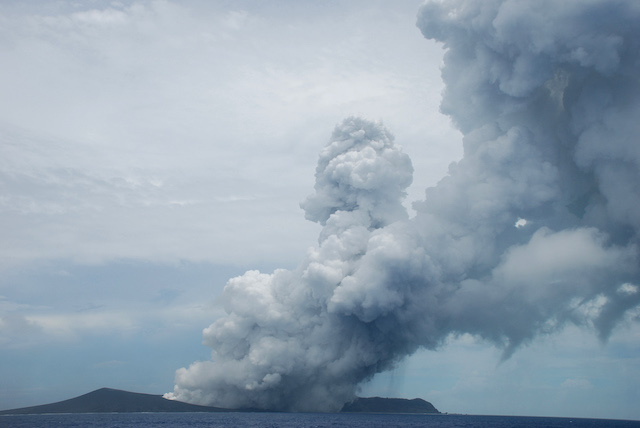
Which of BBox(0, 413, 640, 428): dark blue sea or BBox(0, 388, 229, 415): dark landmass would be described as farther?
BBox(0, 388, 229, 415): dark landmass

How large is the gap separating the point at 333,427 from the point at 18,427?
193ft

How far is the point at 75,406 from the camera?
193 m

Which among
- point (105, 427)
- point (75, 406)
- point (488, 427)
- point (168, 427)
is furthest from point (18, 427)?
point (75, 406)

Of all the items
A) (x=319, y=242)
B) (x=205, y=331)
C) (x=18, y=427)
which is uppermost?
(x=319, y=242)

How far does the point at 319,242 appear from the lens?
301 feet

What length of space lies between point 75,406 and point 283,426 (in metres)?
143

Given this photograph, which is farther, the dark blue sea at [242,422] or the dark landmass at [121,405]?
the dark landmass at [121,405]

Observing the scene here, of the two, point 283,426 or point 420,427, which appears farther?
point 420,427

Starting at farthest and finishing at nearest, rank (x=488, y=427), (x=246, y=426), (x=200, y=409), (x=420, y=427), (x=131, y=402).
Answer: (x=131, y=402) < (x=200, y=409) < (x=488, y=427) < (x=420, y=427) < (x=246, y=426)

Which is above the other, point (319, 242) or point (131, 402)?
point (319, 242)

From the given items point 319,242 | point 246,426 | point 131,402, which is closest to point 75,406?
point 131,402

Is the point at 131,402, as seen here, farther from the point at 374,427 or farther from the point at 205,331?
the point at 374,427

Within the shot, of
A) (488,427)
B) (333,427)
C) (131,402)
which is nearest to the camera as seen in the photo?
(333,427)

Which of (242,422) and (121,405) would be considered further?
(121,405)
